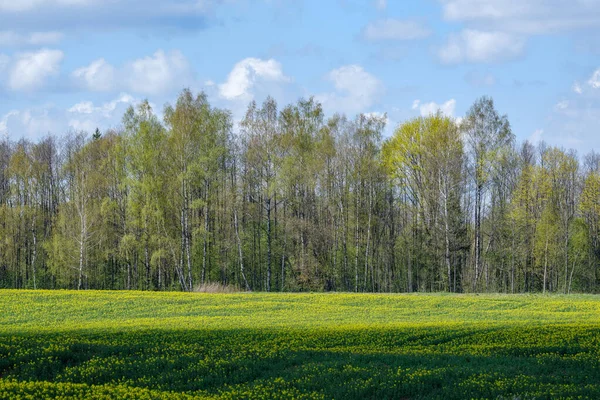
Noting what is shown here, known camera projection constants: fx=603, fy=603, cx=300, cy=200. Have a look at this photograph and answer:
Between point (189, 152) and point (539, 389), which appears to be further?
point (189, 152)

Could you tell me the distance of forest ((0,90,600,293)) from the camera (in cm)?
5597

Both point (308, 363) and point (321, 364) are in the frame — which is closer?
point (321, 364)

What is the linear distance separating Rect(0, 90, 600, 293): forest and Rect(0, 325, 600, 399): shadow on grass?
3572cm

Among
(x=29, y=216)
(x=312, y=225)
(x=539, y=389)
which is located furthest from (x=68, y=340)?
(x=29, y=216)

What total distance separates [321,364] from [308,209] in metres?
52.3

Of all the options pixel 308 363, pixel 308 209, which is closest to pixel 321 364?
pixel 308 363

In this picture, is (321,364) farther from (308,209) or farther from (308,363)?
(308,209)

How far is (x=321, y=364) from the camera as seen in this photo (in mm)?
13852

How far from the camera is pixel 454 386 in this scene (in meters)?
11.8

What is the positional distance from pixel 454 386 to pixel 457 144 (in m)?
47.0

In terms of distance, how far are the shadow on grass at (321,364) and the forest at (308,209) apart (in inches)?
1406

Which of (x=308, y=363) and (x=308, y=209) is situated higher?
(x=308, y=209)

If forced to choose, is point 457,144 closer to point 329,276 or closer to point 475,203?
point 475,203

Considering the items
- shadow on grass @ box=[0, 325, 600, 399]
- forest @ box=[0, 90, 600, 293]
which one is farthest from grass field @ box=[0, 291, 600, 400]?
forest @ box=[0, 90, 600, 293]
